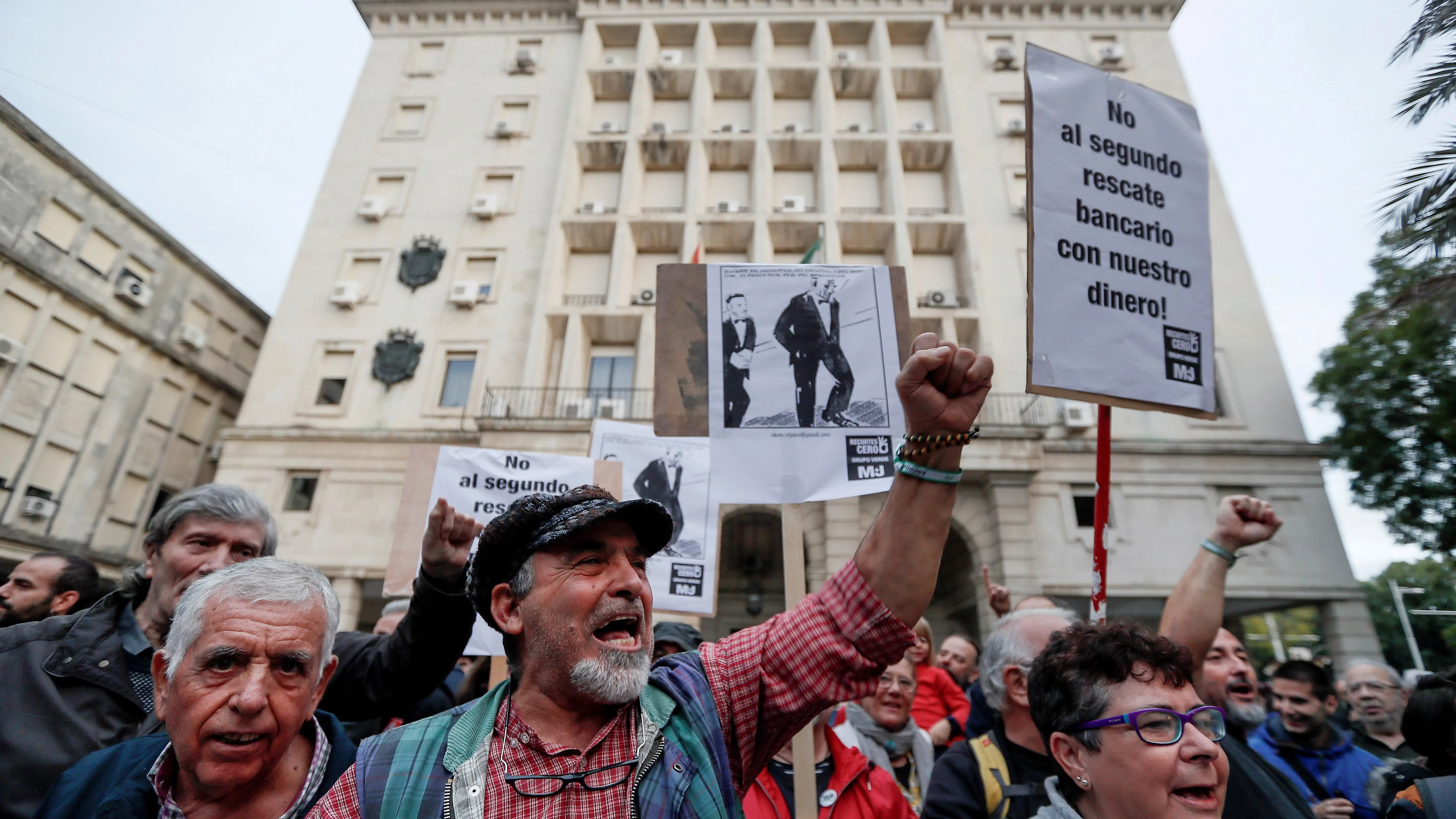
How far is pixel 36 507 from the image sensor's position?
53.4 feet

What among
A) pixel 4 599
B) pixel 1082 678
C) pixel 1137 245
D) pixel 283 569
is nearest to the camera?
pixel 283 569

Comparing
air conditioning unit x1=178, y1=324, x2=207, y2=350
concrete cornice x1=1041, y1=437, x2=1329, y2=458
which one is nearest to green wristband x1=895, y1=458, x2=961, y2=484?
concrete cornice x1=1041, y1=437, x2=1329, y2=458

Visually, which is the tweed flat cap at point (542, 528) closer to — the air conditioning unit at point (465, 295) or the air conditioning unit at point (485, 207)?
the air conditioning unit at point (465, 295)

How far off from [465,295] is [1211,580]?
17.3 metres

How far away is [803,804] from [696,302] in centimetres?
197

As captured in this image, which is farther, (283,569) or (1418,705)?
(1418,705)

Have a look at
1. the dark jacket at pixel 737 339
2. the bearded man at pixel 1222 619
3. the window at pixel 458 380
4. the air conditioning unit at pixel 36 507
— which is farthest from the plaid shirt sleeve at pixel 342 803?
the air conditioning unit at pixel 36 507

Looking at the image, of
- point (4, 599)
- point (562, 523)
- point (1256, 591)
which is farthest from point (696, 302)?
point (1256, 591)

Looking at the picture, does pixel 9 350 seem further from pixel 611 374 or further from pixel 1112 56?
pixel 1112 56

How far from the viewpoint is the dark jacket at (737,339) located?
9.80ft

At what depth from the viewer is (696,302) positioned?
3207 millimetres

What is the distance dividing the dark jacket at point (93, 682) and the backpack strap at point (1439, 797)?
3224 mm

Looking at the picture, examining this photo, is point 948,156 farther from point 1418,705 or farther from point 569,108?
point 1418,705

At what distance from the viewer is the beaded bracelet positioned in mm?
1650
